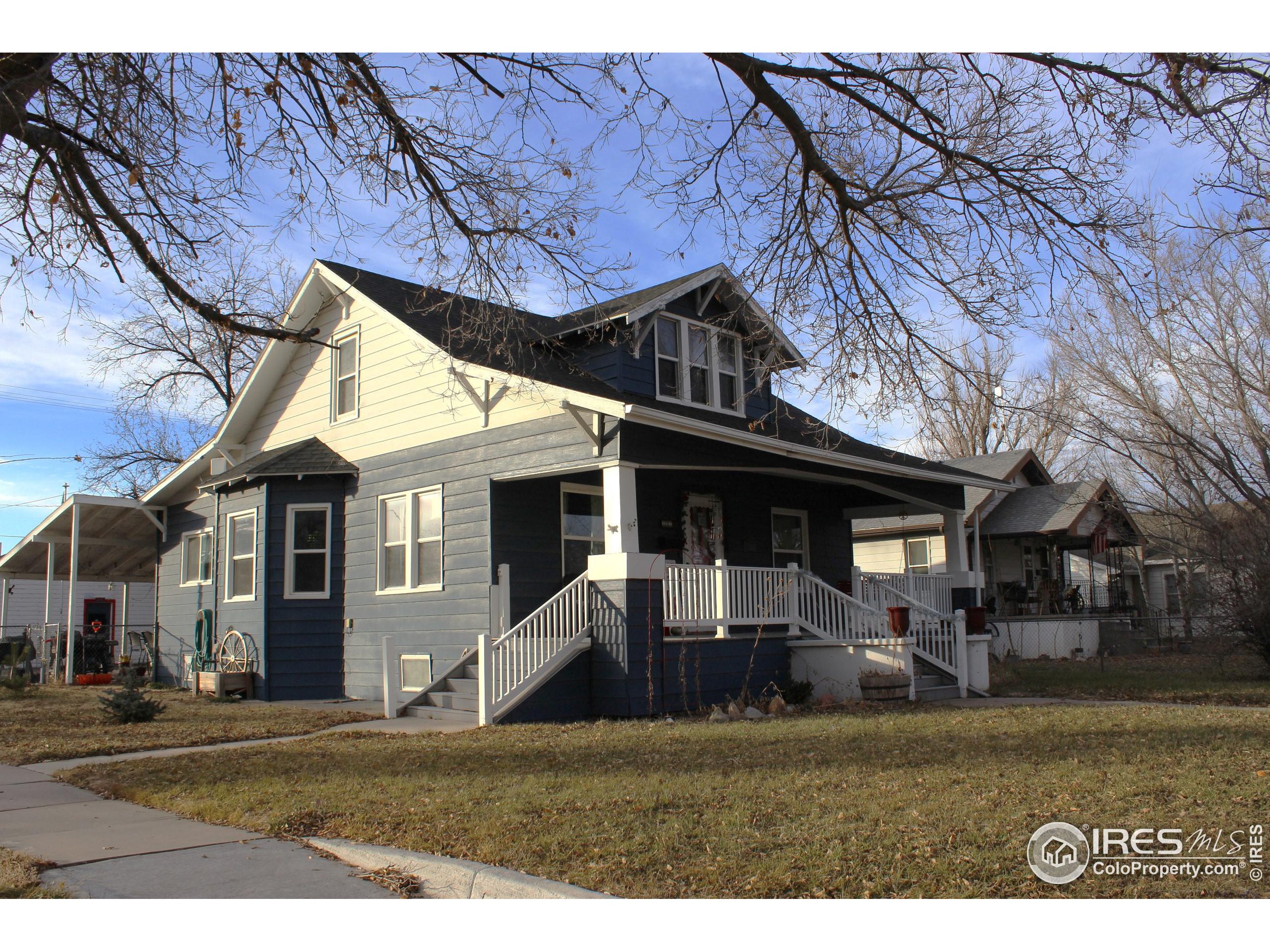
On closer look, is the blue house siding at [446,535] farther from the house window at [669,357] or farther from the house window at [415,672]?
the house window at [669,357]

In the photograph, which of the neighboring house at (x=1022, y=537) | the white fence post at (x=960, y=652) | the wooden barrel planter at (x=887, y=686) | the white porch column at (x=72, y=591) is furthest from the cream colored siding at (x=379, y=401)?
the neighboring house at (x=1022, y=537)

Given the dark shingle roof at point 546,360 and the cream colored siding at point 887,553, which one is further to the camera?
the cream colored siding at point 887,553

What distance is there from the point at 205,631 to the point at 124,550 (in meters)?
5.69

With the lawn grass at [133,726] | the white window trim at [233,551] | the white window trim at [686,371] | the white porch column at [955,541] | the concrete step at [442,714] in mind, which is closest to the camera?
the lawn grass at [133,726]

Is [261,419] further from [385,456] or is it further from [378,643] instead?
[378,643]

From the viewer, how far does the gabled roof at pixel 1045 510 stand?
2656 centimetres

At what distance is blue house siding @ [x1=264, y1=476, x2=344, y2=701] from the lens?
1566 centimetres

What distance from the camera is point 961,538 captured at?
58.9ft

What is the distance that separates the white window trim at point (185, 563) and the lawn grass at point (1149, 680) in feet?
43.7

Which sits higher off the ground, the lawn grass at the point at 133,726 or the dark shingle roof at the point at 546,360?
the dark shingle roof at the point at 546,360

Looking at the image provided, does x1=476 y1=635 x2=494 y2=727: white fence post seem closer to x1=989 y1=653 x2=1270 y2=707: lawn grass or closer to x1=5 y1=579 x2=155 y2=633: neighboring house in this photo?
x1=989 y1=653 x2=1270 y2=707: lawn grass

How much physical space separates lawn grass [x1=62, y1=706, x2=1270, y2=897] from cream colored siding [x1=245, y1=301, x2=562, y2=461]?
5.20 m

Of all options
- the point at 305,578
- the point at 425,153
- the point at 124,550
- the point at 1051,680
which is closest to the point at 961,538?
the point at 1051,680

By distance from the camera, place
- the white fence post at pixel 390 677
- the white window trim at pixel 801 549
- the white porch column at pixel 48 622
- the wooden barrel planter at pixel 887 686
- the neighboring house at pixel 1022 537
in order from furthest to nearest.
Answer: the neighboring house at pixel 1022 537 < the white porch column at pixel 48 622 < the white window trim at pixel 801 549 < the wooden barrel planter at pixel 887 686 < the white fence post at pixel 390 677
